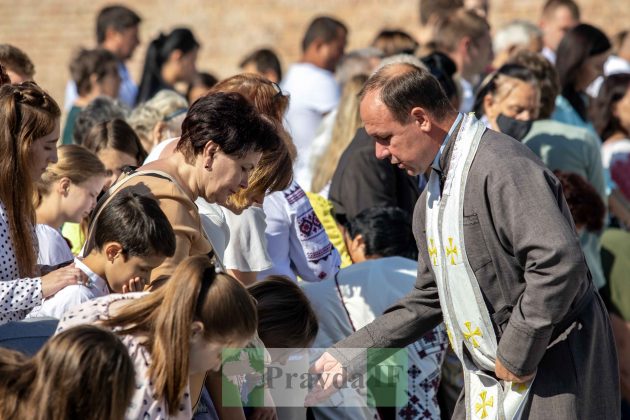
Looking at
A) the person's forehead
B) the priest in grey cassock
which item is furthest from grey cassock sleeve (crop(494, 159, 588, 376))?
the person's forehead

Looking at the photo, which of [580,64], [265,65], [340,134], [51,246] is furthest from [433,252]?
[265,65]

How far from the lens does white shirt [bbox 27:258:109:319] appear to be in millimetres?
4082

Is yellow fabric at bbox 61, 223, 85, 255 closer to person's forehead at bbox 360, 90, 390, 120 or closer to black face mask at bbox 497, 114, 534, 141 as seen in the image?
person's forehead at bbox 360, 90, 390, 120

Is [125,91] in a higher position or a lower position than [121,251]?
higher

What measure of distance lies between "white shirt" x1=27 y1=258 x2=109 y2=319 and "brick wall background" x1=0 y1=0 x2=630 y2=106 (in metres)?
10.0

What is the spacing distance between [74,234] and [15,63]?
0.96 meters

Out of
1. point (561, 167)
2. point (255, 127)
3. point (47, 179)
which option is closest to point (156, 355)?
point (255, 127)

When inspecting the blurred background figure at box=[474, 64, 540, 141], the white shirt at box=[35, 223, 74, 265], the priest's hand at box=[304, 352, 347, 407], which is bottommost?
the priest's hand at box=[304, 352, 347, 407]

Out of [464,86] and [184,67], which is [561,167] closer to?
[464,86]

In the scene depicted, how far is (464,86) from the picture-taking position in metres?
8.82

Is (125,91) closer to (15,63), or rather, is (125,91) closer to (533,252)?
(15,63)

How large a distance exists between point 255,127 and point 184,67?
5.31m

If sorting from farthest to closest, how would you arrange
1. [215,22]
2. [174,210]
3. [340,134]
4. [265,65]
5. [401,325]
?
1. [215,22]
2. [265,65]
3. [340,134]
4. [401,325]
5. [174,210]

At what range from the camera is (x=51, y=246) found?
16.8 ft
